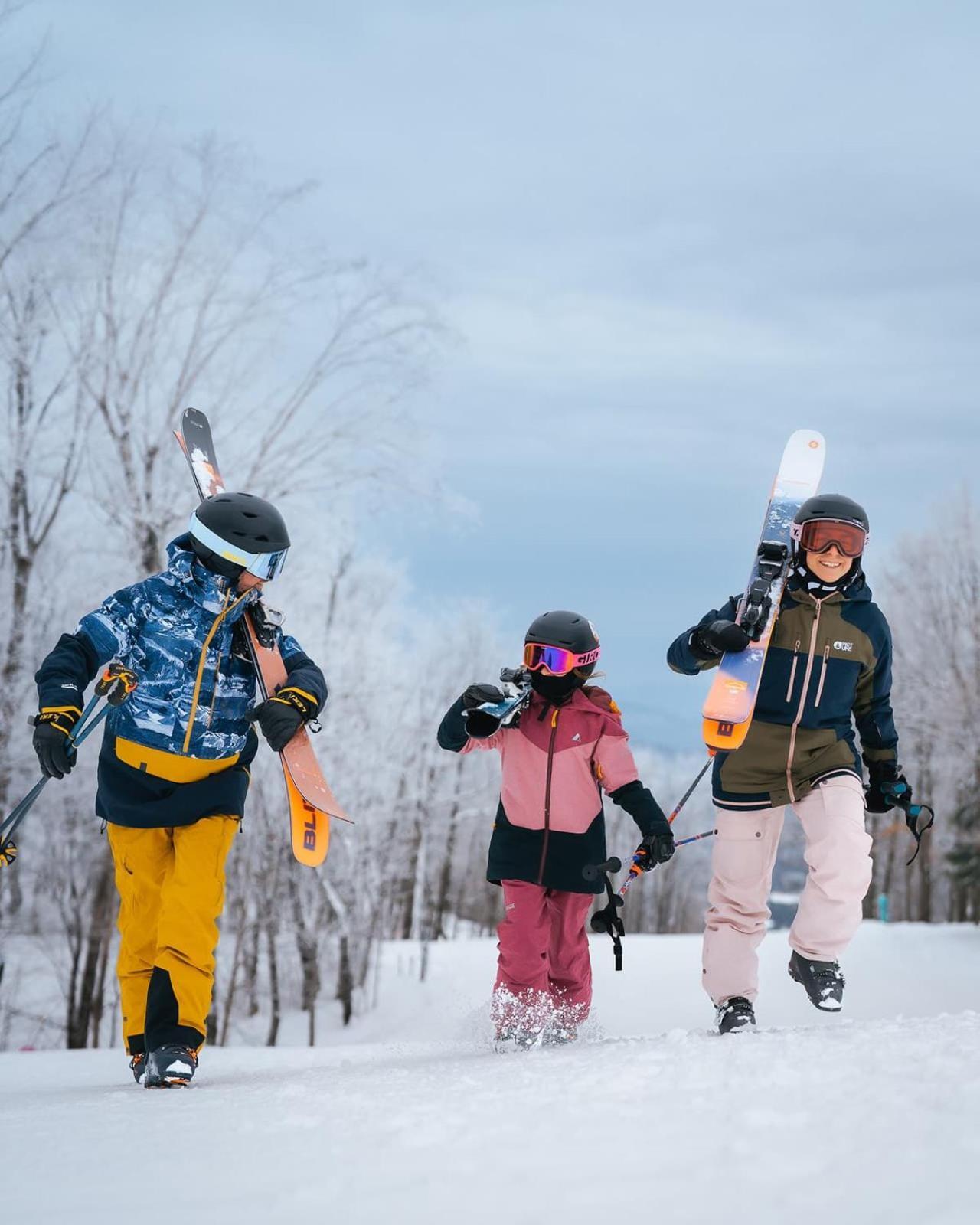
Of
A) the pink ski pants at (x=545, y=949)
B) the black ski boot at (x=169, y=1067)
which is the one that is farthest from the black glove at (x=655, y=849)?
the black ski boot at (x=169, y=1067)

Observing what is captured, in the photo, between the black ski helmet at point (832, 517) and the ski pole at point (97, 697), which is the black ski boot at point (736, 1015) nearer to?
the black ski helmet at point (832, 517)

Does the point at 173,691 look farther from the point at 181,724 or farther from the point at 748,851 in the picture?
the point at 748,851

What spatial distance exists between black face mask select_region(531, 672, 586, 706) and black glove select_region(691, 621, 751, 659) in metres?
0.66

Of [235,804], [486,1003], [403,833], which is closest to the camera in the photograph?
[235,804]

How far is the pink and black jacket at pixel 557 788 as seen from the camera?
4.75 metres

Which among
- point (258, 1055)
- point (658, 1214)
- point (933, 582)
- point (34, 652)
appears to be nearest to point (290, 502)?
point (34, 652)

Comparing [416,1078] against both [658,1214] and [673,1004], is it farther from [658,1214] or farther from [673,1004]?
[673,1004]

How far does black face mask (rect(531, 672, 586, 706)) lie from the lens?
4938 millimetres

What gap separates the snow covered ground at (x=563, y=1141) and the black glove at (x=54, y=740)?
1052 mm

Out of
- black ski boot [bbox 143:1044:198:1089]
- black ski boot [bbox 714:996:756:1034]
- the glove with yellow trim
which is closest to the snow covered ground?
black ski boot [bbox 143:1044:198:1089]

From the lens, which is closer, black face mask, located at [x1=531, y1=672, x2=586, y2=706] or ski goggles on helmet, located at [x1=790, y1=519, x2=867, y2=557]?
ski goggles on helmet, located at [x1=790, y1=519, x2=867, y2=557]

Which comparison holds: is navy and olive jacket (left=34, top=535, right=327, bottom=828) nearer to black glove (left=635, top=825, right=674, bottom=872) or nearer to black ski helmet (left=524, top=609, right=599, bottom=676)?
black ski helmet (left=524, top=609, right=599, bottom=676)

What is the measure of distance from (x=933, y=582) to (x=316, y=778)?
25411 mm

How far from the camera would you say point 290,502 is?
13.5 meters
